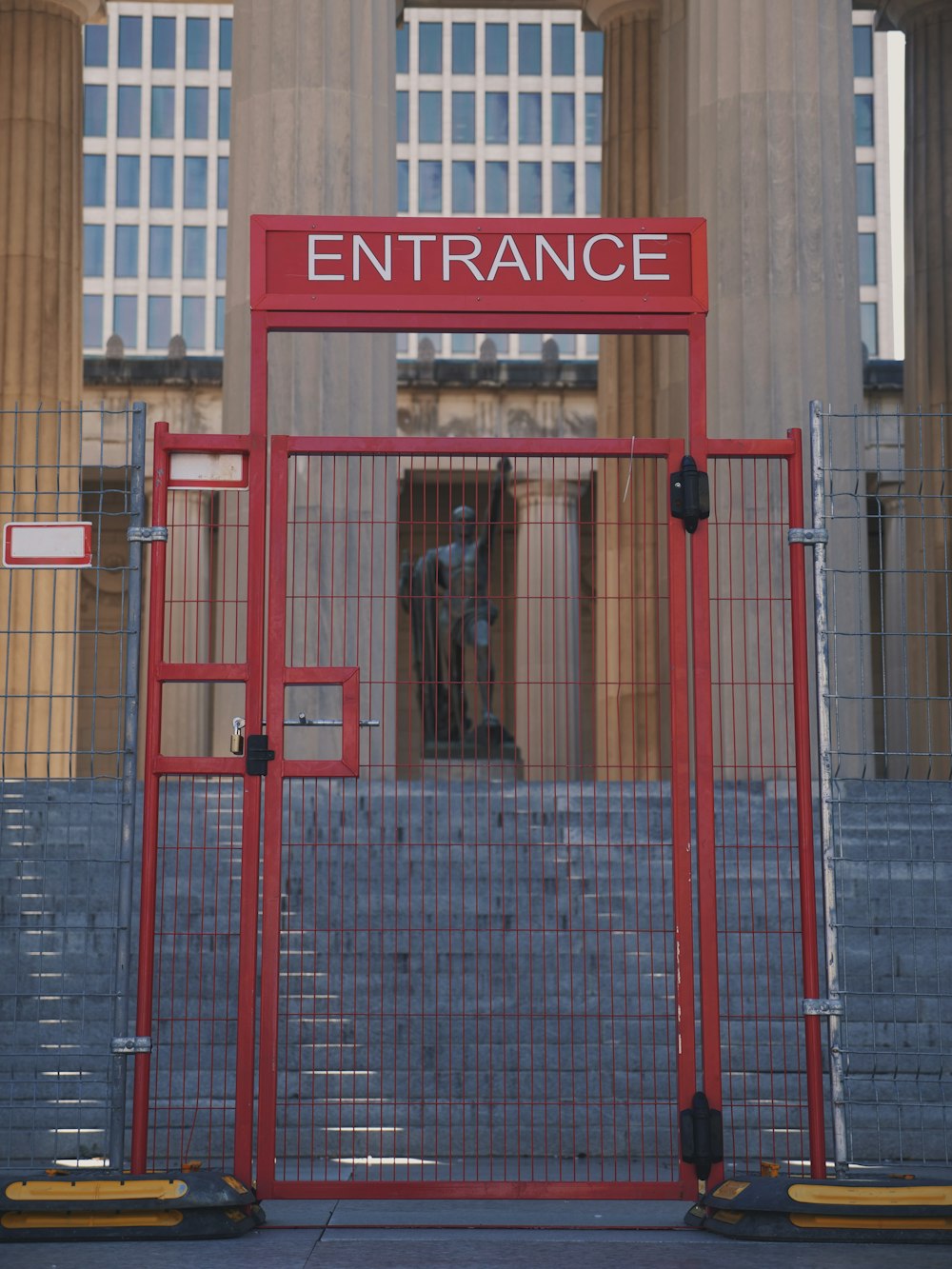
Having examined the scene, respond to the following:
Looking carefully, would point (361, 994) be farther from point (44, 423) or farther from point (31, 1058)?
point (44, 423)

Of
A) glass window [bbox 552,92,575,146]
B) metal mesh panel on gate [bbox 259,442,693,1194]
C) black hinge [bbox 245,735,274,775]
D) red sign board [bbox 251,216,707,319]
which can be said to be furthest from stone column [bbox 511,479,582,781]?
glass window [bbox 552,92,575,146]

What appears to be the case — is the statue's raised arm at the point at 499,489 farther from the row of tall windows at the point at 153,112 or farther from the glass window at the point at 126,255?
the row of tall windows at the point at 153,112

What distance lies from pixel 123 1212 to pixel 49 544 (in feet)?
9.76

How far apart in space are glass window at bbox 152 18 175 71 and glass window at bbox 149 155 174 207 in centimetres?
350

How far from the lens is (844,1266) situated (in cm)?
690

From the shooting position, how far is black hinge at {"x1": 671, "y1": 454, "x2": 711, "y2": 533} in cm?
835

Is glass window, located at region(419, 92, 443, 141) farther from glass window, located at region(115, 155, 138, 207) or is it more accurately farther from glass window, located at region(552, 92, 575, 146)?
glass window, located at region(115, 155, 138, 207)

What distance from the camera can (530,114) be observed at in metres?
69.2

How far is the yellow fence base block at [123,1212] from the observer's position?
294 inches

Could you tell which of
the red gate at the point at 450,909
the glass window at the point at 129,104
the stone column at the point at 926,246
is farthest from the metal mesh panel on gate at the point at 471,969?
the glass window at the point at 129,104

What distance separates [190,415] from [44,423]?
1187cm

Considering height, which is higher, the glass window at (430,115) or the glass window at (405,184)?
the glass window at (430,115)

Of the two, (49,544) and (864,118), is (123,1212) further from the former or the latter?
(864,118)

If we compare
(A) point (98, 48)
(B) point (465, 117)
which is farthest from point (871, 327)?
(A) point (98, 48)
